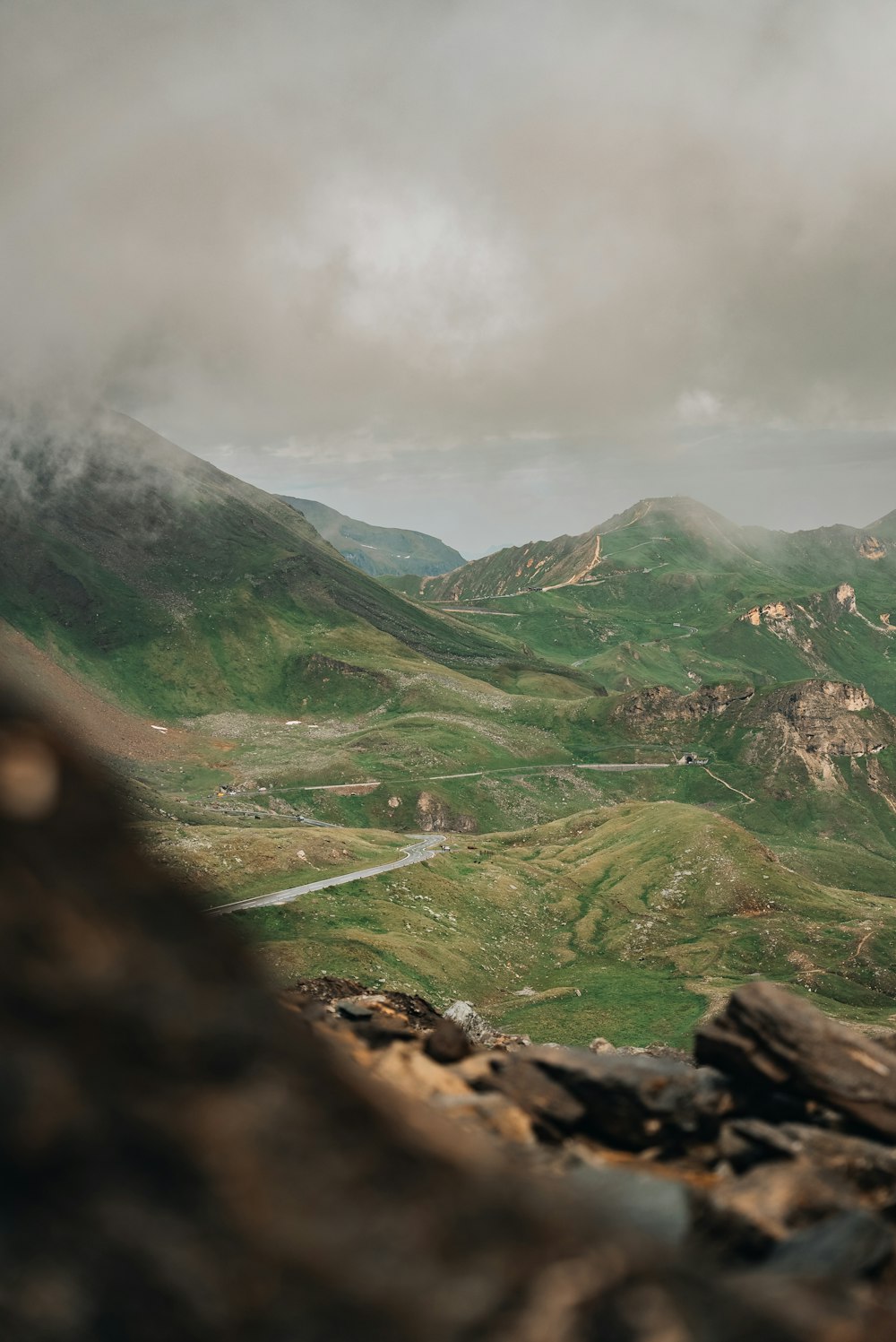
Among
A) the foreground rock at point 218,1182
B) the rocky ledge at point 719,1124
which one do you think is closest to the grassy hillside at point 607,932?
the rocky ledge at point 719,1124

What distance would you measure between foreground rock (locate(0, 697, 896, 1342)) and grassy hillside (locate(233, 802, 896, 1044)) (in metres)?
73.4

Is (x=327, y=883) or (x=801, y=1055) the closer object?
(x=801, y=1055)

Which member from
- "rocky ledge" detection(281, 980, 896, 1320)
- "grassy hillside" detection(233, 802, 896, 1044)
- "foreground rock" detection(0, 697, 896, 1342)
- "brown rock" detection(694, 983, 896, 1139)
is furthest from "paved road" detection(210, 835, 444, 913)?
"foreground rock" detection(0, 697, 896, 1342)

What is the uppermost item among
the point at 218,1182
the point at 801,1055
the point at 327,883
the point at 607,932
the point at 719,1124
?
the point at 218,1182

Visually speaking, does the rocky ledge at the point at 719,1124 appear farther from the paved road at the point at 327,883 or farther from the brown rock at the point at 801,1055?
the paved road at the point at 327,883

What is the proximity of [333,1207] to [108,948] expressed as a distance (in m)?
3.01

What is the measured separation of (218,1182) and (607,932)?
13616cm

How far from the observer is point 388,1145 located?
23.9ft

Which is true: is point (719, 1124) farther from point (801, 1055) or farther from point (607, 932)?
point (607, 932)

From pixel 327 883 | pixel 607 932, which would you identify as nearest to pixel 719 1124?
pixel 327 883

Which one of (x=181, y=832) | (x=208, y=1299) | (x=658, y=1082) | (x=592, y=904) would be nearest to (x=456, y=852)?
Answer: (x=592, y=904)

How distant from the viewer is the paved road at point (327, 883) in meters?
106

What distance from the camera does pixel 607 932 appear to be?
133250mm

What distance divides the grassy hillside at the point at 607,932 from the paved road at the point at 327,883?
289 cm
